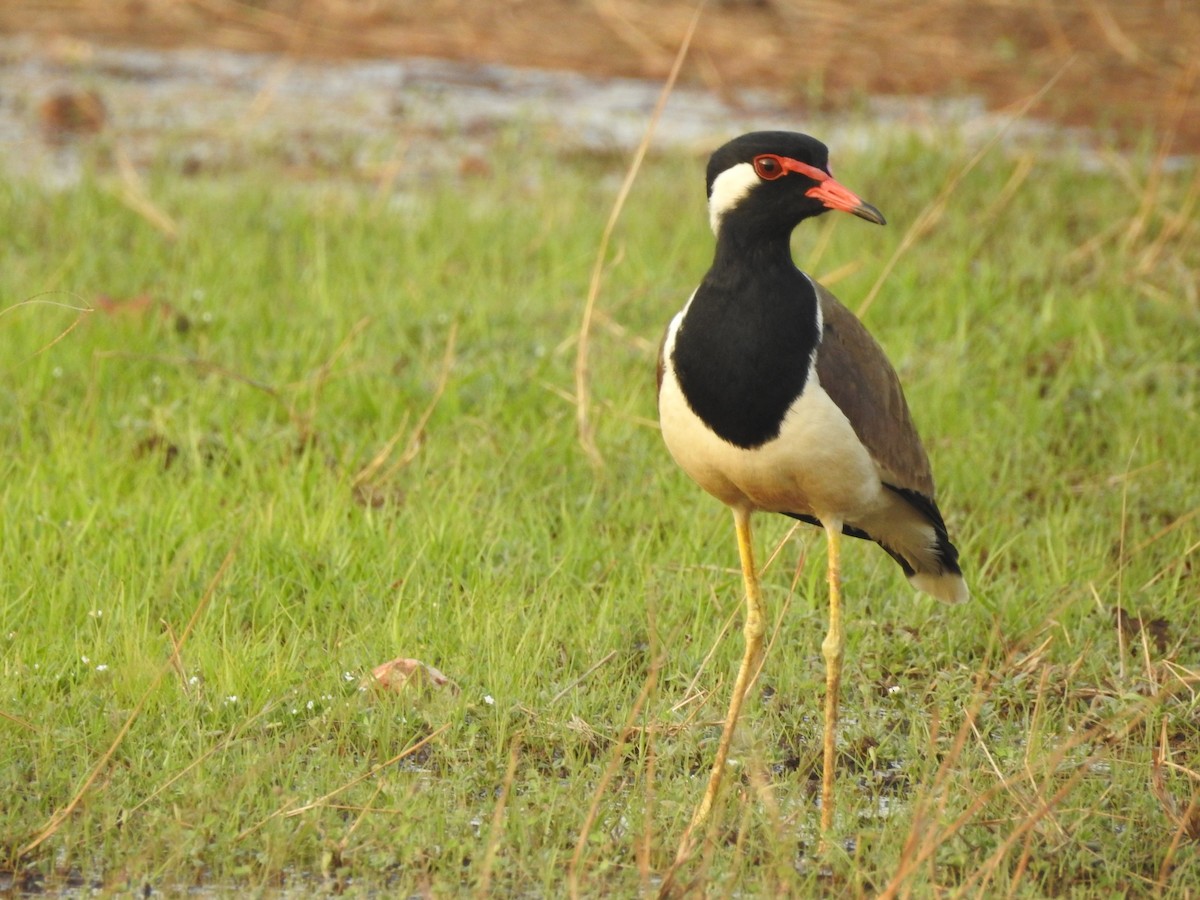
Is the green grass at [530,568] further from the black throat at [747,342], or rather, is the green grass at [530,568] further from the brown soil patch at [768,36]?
the brown soil patch at [768,36]

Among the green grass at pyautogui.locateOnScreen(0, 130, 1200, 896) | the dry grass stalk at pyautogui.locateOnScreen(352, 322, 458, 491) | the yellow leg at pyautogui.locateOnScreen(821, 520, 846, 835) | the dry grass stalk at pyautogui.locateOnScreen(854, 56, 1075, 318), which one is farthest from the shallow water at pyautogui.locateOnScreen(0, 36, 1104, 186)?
the yellow leg at pyautogui.locateOnScreen(821, 520, 846, 835)

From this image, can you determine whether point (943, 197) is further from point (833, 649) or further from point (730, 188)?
point (833, 649)

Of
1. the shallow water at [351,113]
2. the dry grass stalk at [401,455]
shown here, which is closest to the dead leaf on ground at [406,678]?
the dry grass stalk at [401,455]

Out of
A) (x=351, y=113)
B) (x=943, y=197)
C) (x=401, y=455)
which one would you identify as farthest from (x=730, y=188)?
(x=351, y=113)

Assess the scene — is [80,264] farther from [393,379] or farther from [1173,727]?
[1173,727]

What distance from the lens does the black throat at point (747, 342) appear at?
12.4 ft

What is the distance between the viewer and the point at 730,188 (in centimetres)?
390

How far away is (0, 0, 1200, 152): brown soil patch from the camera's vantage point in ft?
33.0

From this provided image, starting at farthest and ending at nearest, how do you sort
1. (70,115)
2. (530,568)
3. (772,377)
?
1. (70,115)
2. (530,568)
3. (772,377)

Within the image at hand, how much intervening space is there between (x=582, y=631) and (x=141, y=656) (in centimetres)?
115

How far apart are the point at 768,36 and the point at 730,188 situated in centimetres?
724

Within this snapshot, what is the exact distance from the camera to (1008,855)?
3.57 metres

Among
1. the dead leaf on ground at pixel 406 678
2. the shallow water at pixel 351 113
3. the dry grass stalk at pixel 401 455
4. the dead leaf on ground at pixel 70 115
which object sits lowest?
the dead leaf on ground at pixel 406 678

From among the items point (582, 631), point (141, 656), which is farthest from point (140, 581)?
point (582, 631)
